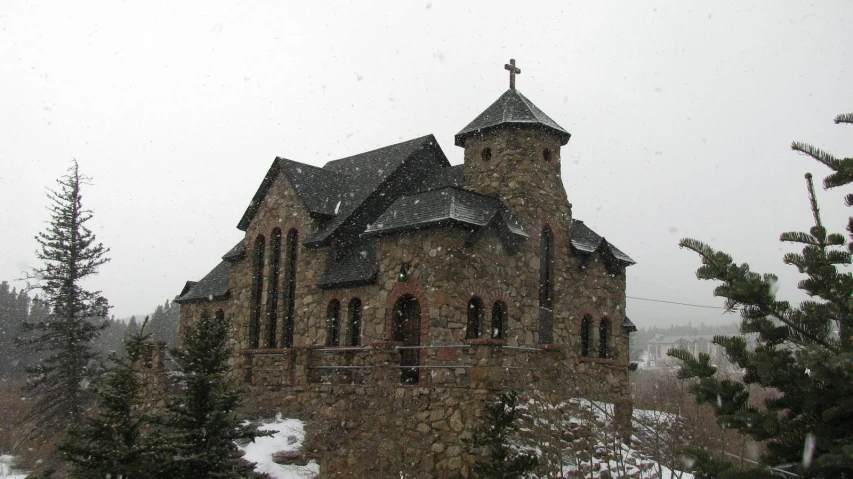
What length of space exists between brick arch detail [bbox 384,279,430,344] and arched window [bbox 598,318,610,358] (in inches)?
282

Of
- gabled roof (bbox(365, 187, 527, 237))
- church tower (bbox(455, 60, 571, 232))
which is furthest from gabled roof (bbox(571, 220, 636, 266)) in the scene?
gabled roof (bbox(365, 187, 527, 237))

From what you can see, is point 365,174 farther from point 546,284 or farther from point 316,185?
point 546,284

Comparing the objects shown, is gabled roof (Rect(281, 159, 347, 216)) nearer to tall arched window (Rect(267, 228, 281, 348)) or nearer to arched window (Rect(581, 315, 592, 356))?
tall arched window (Rect(267, 228, 281, 348))

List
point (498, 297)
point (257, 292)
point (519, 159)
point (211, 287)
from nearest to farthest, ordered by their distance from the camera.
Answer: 1. point (498, 297)
2. point (519, 159)
3. point (257, 292)
4. point (211, 287)

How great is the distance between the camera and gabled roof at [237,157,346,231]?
24709mm

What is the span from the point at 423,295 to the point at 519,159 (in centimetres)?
561

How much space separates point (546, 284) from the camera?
72.2 ft

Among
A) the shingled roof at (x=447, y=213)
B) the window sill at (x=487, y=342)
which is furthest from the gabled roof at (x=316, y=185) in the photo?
the window sill at (x=487, y=342)

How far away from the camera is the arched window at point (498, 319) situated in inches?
791

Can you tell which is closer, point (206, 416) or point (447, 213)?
point (206, 416)

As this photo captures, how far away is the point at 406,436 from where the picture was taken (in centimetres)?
1627

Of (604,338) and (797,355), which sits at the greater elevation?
(797,355)

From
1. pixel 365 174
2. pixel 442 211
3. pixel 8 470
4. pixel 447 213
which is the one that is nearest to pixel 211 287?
pixel 365 174

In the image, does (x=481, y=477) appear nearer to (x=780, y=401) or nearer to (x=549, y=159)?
(x=780, y=401)
